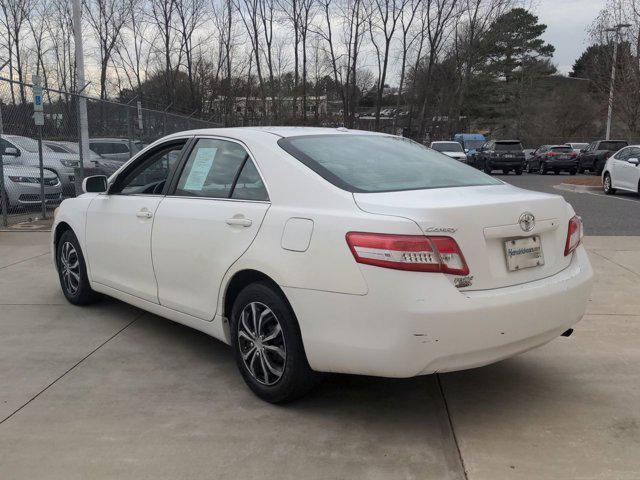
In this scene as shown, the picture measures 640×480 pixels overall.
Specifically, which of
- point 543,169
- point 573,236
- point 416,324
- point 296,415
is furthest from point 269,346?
point 543,169

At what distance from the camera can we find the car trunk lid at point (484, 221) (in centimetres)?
285

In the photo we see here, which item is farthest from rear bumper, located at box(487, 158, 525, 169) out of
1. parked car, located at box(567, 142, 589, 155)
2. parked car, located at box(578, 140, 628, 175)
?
parked car, located at box(567, 142, 589, 155)

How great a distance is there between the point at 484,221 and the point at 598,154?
26592 millimetres

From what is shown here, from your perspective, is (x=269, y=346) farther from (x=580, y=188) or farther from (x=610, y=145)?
(x=610, y=145)

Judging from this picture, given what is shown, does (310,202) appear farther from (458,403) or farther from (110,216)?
(110,216)

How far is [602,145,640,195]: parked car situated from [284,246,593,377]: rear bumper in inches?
543

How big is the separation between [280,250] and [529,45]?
56.6m

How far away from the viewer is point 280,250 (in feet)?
10.4

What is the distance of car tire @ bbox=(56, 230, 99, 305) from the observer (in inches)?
206

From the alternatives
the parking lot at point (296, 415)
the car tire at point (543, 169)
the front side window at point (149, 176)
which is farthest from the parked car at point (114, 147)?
the car tire at point (543, 169)

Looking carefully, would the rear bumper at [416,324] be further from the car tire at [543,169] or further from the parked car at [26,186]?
the car tire at [543,169]

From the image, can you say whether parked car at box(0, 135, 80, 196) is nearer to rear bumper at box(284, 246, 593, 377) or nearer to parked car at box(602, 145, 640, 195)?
rear bumper at box(284, 246, 593, 377)

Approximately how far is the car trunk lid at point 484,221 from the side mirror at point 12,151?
373 inches

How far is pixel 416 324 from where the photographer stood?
2.74 meters
